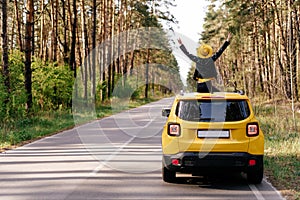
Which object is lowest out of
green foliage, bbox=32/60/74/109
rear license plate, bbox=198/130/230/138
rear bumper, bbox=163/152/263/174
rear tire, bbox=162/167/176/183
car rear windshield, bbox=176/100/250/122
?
rear tire, bbox=162/167/176/183

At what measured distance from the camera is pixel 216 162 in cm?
774

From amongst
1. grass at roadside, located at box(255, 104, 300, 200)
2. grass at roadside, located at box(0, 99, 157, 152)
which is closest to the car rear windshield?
grass at roadside, located at box(255, 104, 300, 200)

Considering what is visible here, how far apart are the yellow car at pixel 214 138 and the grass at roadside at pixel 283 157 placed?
2.17 ft

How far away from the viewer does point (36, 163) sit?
10.8 meters

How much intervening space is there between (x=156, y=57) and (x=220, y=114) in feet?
249

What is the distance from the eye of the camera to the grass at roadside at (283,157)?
8164 mm

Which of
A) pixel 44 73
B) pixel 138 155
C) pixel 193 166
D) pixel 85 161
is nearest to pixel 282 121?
pixel 138 155

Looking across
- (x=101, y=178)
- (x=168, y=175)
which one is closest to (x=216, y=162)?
(x=168, y=175)

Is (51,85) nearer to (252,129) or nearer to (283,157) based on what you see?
(283,157)

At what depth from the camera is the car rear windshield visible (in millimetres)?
7977

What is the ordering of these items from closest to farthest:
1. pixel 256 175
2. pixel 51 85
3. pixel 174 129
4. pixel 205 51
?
pixel 174 129, pixel 256 175, pixel 205 51, pixel 51 85

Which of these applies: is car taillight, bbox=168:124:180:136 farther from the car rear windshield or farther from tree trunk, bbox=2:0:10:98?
tree trunk, bbox=2:0:10:98

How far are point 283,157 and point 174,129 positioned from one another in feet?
13.7

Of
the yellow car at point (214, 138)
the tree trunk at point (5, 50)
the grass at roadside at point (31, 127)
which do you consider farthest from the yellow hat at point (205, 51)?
the tree trunk at point (5, 50)
